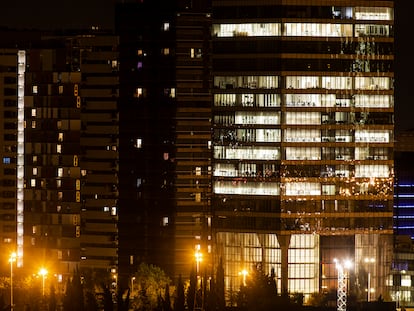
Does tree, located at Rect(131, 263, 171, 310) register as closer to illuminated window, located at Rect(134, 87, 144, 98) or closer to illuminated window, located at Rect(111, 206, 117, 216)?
illuminated window, located at Rect(111, 206, 117, 216)

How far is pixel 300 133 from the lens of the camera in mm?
182500

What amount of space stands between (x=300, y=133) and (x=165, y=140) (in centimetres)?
1519

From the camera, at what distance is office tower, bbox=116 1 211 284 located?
187250mm

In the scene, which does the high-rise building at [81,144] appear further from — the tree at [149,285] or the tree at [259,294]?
the tree at [259,294]

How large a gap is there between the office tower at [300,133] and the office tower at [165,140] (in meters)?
4.30

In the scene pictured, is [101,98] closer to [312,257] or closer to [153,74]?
[153,74]

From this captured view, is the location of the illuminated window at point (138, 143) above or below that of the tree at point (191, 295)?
above

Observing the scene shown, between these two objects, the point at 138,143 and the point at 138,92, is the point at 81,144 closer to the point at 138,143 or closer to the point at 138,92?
the point at 138,143

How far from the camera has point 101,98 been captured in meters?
195

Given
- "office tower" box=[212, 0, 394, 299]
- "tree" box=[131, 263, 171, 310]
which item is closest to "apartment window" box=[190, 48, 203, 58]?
"office tower" box=[212, 0, 394, 299]

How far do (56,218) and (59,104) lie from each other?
503 inches

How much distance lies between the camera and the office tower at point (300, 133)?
181250mm

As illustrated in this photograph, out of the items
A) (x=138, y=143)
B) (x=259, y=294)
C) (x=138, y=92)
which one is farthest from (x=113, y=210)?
(x=259, y=294)


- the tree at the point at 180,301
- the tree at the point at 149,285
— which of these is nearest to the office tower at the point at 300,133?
the tree at the point at 149,285
